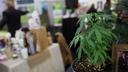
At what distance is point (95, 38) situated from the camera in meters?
0.87

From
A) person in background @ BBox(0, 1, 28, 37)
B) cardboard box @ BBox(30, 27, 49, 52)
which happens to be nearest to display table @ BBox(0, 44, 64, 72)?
cardboard box @ BBox(30, 27, 49, 52)

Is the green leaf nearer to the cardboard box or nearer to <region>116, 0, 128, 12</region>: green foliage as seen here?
<region>116, 0, 128, 12</region>: green foliage

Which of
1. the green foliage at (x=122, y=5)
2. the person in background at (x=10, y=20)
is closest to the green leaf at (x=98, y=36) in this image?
the green foliage at (x=122, y=5)

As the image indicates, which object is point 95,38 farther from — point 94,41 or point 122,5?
point 122,5

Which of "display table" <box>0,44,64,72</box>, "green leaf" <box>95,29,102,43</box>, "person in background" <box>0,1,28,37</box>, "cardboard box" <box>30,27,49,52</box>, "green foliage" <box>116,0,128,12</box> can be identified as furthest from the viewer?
"person in background" <box>0,1,28,37</box>

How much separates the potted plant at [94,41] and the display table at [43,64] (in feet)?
2.77

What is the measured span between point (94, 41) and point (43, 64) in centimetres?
112

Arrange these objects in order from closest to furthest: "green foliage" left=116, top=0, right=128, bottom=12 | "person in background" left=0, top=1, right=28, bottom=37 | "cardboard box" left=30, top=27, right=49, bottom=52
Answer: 1. "green foliage" left=116, top=0, right=128, bottom=12
2. "cardboard box" left=30, top=27, right=49, bottom=52
3. "person in background" left=0, top=1, right=28, bottom=37

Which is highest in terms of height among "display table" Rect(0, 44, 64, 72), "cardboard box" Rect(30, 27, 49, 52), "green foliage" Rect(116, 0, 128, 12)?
"green foliage" Rect(116, 0, 128, 12)

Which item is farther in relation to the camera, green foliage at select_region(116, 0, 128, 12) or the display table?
the display table

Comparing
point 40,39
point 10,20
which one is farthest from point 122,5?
point 10,20

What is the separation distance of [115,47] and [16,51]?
1.11m

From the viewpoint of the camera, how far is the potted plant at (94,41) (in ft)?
2.85

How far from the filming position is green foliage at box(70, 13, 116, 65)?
87 cm
